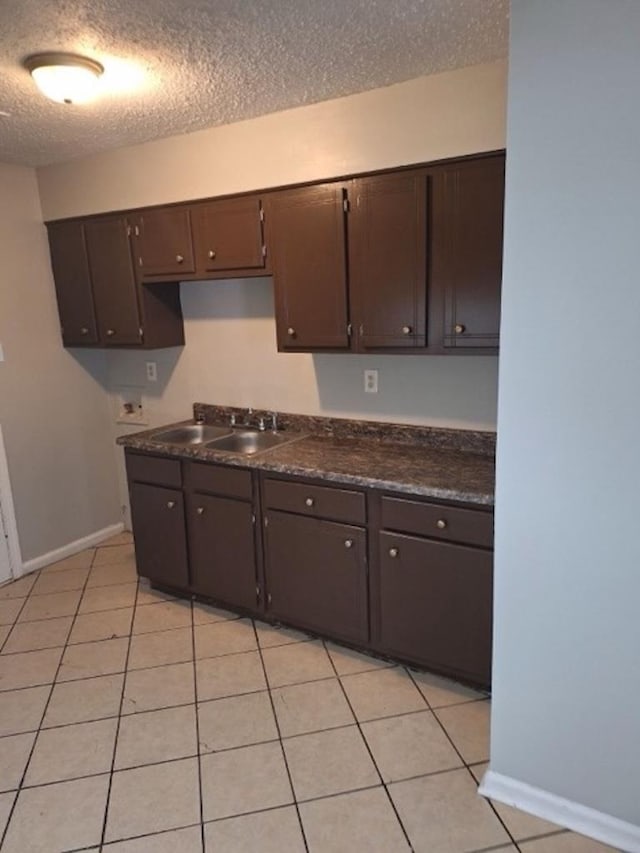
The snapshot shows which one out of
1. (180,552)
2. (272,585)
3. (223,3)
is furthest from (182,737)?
(223,3)

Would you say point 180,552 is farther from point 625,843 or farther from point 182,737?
point 625,843

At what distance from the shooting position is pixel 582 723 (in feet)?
5.33

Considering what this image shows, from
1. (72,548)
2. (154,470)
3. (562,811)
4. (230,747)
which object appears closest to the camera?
(562,811)

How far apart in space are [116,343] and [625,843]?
3.13 meters

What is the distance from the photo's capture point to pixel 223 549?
9.09ft

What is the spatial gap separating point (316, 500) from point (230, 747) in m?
0.96

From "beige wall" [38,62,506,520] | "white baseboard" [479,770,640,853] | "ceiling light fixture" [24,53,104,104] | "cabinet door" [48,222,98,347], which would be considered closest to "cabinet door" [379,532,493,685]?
"white baseboard" [479,770,640,853]

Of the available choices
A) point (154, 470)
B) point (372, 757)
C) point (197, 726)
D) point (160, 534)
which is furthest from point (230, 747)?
point (154, 470)

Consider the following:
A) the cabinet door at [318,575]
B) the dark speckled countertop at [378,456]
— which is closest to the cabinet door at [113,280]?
the dark speckled countertop at [378,456]

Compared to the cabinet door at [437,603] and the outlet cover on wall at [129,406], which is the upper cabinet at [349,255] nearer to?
the outlet cover on wall at [129,406]

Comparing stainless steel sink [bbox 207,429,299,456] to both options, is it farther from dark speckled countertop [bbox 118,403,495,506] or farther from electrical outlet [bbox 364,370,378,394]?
electrical outlet [bbox 364,370,378,394]

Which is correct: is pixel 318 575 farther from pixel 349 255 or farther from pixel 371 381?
pixel 349 255

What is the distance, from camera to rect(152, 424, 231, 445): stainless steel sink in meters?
3.19

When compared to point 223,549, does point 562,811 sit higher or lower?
lower
